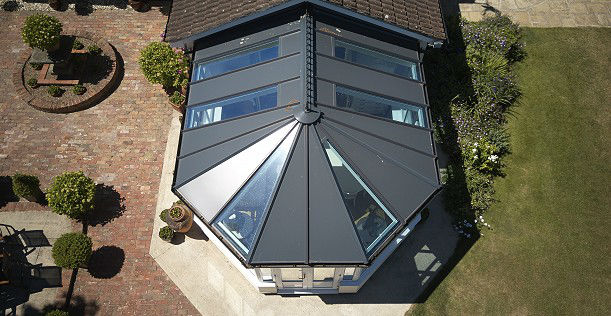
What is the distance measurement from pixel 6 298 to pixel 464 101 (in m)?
20.1

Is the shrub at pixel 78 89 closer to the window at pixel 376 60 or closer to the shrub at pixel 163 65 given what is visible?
the shrub at pixel 163 65

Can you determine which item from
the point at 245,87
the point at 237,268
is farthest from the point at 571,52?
the point at 237,268

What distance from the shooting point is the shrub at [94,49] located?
2198cm

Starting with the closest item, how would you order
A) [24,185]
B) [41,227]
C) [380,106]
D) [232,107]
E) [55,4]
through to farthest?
1. [232,107]
2. [380,106]
3. [24,185]
4. [41,227]
5. [55,4]

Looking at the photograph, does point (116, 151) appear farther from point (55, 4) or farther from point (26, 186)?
point (55, 4)

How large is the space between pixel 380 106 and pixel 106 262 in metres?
12.2

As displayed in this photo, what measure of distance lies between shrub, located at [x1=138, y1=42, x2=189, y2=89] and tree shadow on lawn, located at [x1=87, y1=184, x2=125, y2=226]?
17.0 feet

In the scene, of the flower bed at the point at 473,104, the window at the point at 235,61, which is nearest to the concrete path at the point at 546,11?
the flower bed at the point at 473,104

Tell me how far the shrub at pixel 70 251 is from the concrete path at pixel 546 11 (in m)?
21.0

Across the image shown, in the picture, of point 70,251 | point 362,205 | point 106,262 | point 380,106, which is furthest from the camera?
point 106,262

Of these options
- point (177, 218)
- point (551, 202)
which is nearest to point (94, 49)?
point (177, 218)

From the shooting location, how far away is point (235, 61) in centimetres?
1546

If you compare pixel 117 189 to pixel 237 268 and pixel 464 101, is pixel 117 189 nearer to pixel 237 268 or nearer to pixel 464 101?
pixel 237 268

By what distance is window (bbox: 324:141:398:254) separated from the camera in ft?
43.1
